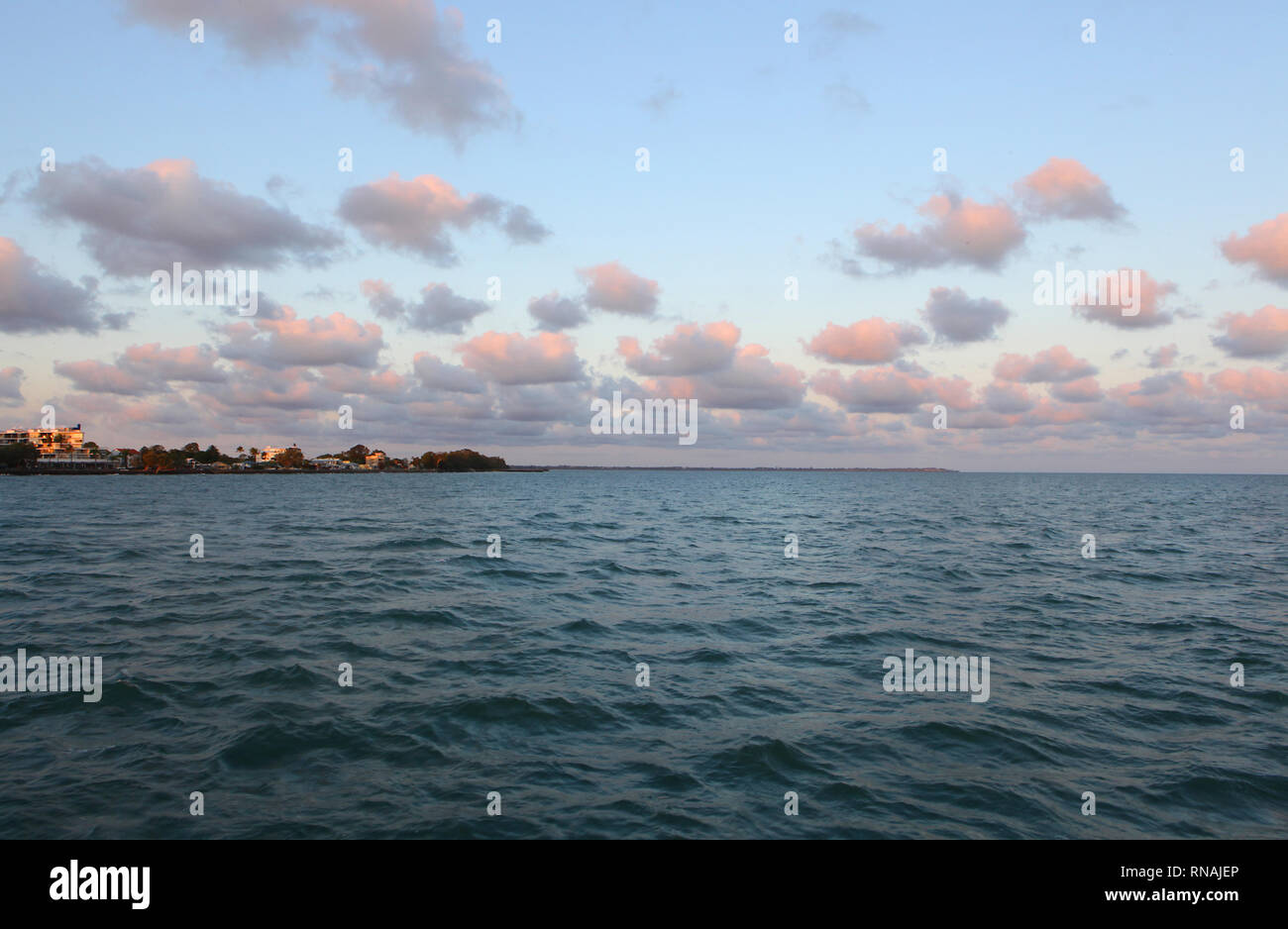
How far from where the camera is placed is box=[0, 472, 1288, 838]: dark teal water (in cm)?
1017

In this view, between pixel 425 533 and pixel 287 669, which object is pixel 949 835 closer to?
pixel 287 669

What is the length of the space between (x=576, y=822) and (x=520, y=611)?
1471cm

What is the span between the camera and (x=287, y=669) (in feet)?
54.3

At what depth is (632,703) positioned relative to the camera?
14.8 m
